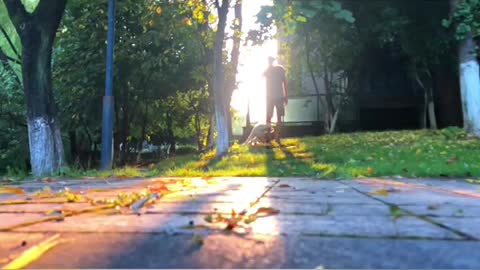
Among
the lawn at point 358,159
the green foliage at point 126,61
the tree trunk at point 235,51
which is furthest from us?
the green foliage at point 126,61

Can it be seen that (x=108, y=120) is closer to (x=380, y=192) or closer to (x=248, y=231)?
(x=380, y=192)

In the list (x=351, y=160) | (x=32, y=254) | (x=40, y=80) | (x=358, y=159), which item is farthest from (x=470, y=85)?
(x=32, y=254)

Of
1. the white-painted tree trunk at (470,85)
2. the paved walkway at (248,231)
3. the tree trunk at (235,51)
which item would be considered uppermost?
the tree trunk at (235,51)

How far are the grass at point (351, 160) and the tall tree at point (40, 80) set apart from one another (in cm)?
87

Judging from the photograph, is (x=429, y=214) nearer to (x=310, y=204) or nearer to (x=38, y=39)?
(x=310, y=204)

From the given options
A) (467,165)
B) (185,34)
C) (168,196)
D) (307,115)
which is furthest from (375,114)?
(168,196)

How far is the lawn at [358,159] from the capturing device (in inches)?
274

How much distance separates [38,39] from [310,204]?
23.8 ft

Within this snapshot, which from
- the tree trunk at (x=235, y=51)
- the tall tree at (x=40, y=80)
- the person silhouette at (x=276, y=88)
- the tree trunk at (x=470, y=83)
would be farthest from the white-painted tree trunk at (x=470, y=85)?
the tall tree at (x=40, y=80)

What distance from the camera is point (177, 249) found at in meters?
2.41

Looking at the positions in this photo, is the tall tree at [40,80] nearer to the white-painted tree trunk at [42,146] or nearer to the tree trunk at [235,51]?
the white-painted tree trunk at [42,146]

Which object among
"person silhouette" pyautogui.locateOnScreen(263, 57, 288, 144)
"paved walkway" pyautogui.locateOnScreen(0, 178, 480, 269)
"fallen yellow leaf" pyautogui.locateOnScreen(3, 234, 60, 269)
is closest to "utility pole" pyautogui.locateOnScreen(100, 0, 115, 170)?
"person silhouette" pyautogui.locateOnScreen(263, 57, 288, 144)

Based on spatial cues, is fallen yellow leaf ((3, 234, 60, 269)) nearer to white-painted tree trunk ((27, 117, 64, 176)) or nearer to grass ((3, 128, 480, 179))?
grass ((3, 128, 480, 179))

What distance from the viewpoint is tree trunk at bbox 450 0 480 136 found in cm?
1079
